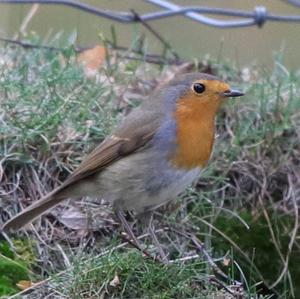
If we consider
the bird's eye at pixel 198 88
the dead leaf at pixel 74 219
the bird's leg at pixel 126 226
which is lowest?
the dead leaf at pixel 74 219

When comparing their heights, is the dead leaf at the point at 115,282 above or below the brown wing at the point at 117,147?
below

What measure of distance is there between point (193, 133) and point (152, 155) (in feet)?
0.67

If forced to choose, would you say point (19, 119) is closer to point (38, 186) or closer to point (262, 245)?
point (38, 186)

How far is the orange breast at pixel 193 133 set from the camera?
4.84m

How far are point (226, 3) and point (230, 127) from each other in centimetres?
537

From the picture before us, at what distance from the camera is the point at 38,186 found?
5109 mm

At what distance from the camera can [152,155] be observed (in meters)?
4.86

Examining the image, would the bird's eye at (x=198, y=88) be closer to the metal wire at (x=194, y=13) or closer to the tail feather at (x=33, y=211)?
the metal wire at (x=194, y=13)

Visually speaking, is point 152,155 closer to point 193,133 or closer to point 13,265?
point 193,133

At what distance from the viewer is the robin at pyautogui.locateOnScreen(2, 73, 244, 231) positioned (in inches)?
190

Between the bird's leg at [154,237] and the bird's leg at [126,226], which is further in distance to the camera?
the bird's leg at [126,226]

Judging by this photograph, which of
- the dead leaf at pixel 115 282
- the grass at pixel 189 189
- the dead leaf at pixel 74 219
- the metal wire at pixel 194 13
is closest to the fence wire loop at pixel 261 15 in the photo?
the metal wire at pixel 194 13

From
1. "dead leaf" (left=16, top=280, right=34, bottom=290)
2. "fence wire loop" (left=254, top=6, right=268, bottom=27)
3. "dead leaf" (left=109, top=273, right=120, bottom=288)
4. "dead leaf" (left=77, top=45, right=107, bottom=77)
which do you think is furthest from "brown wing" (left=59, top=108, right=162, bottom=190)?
"dead leaf" (left=77, top=45, right=107, bottom=77)

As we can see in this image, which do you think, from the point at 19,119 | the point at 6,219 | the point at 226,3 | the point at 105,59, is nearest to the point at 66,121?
the point at 19,119
